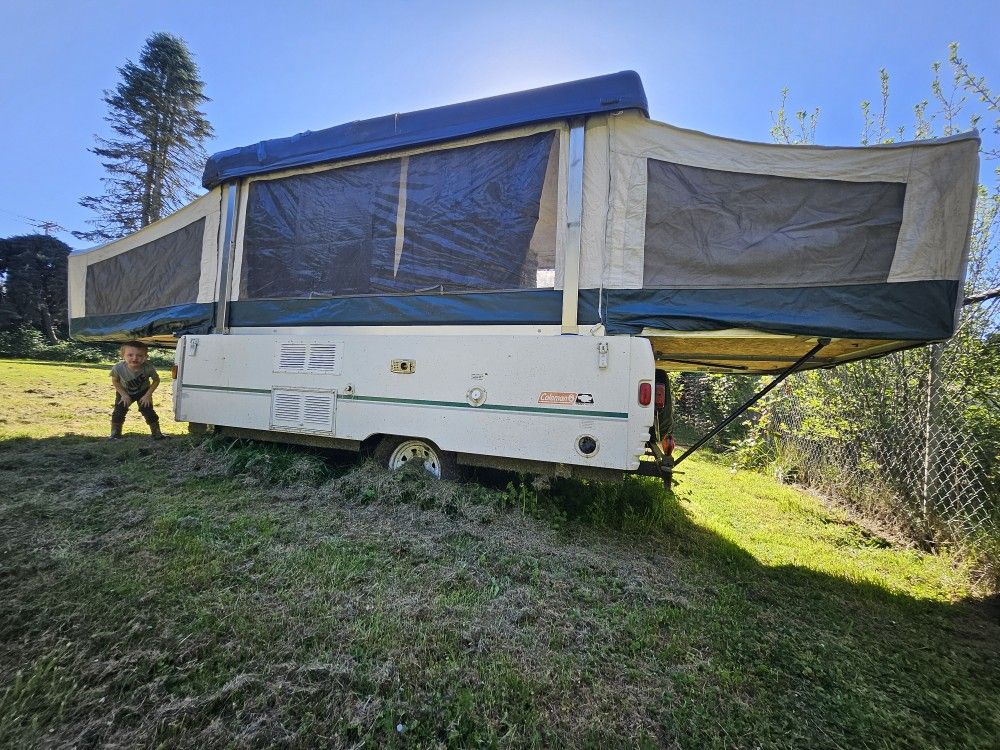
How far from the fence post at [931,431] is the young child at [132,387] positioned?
302 inches

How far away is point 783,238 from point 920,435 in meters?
2.64

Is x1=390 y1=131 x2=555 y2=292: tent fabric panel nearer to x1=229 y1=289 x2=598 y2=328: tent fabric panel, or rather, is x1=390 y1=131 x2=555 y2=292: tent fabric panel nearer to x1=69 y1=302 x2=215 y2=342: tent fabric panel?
x1=229 y1=289 x2=598 y2=328: tent fabric panel

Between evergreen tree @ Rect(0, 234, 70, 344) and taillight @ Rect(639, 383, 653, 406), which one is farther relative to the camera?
evergreen tree @ Rect(0, 234, 70, 344)

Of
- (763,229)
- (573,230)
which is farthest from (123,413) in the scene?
(763,229)

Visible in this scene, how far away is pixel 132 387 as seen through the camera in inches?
214

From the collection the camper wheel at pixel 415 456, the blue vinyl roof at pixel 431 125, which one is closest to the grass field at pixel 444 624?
the camper wheel at pixel 415 456

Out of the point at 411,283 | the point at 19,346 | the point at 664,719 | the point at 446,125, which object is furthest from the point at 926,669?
the point at 19,346

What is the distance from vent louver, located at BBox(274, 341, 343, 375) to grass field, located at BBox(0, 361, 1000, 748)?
0.91 metres

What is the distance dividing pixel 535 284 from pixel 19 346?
23933 mm

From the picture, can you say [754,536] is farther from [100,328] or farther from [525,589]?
[100,328]

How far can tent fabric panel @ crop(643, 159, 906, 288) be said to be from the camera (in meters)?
2.73

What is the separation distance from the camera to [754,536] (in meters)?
3.82

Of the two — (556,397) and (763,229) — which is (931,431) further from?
(556,397)

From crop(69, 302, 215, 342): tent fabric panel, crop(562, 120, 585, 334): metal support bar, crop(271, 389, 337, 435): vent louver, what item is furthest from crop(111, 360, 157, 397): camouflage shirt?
crop(562, 120, 585, 334): metal support bar
